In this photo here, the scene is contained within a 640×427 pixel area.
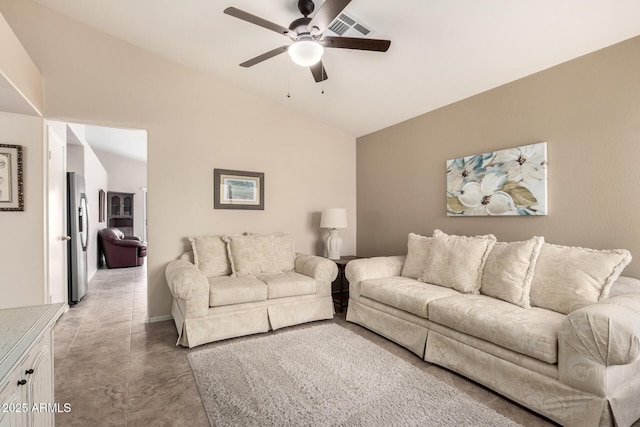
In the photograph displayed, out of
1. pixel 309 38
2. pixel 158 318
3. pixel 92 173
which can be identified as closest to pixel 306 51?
pixel 309 38

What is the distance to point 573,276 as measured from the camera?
2.16 meters

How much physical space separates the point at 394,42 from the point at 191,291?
109 inches

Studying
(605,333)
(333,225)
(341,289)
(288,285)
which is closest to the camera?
(605,333)

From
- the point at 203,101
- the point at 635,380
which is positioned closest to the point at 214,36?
the point at 203,101

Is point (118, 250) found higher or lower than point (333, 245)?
lower

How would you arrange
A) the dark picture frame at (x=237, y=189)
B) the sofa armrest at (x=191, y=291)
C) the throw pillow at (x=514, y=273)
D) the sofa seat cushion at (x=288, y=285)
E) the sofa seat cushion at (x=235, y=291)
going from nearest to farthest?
the throw pillow at (x=514, y=273) < the sofa armrest at (x=191, y=291) < the sofa seat cushion at (x=235, y=291) < the sofa seat cushion at (x=288, y=285) < the dark picture frame at (x=237, y=189)

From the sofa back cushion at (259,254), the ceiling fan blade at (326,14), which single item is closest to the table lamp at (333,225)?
the sofa back cushion at (259,254)

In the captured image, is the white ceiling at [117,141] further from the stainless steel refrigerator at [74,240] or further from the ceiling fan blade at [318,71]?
the ceiling fan blade at [318,71]

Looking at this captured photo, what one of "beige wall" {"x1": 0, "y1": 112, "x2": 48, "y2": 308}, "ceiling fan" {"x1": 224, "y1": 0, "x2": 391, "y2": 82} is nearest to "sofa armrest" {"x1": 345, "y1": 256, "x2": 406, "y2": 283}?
"ceiling fan" {"x1": 224, "y1": 0, "x2": 391, "y2": 82}

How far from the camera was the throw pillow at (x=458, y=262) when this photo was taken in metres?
2.71

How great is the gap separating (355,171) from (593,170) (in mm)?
2955

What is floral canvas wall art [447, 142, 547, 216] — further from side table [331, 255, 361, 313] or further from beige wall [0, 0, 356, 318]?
beige wall [0, 0, 356, 318]

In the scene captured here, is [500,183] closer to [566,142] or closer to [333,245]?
[566,142]

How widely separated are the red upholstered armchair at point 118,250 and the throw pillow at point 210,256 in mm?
4499
